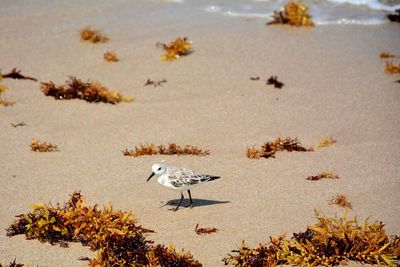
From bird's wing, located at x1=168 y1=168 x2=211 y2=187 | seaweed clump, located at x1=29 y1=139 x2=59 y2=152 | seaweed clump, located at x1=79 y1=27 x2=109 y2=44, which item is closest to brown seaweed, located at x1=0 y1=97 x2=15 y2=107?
seaweed clump, located at x1=29 y1=139 x2=59 y2=152

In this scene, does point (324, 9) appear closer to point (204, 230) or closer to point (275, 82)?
point (275, 82)

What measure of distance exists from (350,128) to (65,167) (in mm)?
3819

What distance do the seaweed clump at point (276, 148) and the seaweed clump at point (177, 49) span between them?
333 cm

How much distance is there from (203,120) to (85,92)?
178cm

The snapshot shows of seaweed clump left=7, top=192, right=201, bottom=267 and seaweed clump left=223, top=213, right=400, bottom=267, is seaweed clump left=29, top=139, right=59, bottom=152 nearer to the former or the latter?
seaweed clump left=7, top=192, right=201, bottom=267

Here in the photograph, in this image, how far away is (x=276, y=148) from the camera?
7.59 m

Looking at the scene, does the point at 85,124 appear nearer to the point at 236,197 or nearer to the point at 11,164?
the point at 11,164

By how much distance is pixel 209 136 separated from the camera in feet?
26.2

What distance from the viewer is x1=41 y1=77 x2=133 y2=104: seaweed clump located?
8820 mm

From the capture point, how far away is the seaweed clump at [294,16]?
40.4ft

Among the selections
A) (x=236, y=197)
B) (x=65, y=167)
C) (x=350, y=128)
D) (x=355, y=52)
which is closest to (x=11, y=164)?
(x=65, y=167)

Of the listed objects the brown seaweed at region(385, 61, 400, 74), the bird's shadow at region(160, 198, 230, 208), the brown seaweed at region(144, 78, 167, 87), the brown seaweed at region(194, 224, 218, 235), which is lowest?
the bird's shadow at region(160, 198, 230, 208)

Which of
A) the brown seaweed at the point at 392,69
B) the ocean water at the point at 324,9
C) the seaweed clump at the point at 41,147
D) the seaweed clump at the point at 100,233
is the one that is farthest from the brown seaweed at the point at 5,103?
the brown seaweed at the point at 392,69

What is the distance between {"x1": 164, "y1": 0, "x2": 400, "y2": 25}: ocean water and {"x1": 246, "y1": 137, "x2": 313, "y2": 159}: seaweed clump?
18.8ft
